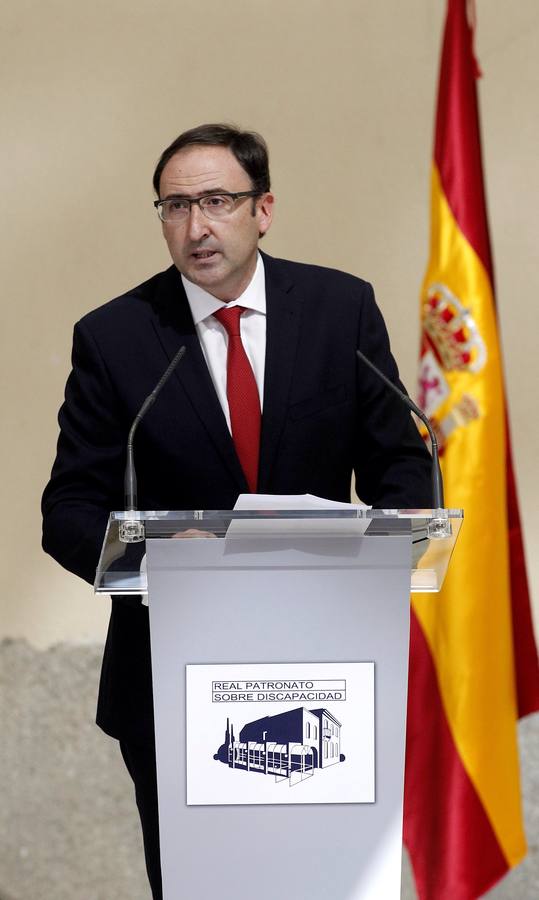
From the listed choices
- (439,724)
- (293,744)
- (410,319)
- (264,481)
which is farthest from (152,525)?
(410,319)

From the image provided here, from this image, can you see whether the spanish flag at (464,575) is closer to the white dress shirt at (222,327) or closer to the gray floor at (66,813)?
the gray floor at (66,813)

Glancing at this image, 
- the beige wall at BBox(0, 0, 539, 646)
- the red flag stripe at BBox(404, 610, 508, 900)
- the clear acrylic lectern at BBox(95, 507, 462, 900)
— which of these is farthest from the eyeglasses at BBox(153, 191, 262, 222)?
the beige wall at BBox(0, 0, 539, 646)

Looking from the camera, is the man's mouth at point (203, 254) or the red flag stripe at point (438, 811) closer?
the man's mouth at point (203, 254)

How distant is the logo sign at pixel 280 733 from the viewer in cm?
147

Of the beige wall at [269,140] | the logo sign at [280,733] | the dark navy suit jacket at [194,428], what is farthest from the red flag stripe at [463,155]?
the logo sign at [280,733]

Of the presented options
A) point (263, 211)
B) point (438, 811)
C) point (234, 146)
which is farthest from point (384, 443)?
point (438, 811)

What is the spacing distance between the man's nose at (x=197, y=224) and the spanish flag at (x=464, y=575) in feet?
4.40

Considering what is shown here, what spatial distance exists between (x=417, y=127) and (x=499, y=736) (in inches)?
74.6

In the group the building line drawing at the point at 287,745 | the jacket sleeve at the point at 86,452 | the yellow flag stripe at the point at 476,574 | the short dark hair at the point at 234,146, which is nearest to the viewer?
the building line drawing at the point at 287,745

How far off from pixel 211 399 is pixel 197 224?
30 centimetres

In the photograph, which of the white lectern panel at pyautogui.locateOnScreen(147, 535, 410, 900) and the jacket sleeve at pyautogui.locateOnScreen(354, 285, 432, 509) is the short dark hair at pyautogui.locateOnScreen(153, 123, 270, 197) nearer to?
the jacket sleeve at pyautogui.locateOnScreen(354, 285, 432, 509)

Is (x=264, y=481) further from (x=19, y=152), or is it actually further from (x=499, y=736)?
(x=19, y=152)

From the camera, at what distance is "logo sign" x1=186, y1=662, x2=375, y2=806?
147 centimetres

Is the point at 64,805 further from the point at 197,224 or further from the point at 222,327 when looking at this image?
the point at 197,224
